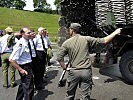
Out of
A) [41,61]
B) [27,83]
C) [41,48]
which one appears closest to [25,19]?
[41,48]

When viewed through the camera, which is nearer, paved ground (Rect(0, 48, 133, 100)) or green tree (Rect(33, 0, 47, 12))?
paved ground (Rect(0, 48, 133, 100))

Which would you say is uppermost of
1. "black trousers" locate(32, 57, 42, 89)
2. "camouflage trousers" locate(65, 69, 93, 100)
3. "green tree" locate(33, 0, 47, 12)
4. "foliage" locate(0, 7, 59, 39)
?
"green tree" locate(33, 0, 47, 12)

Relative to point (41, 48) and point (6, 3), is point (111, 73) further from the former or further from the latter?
point (6, 3)

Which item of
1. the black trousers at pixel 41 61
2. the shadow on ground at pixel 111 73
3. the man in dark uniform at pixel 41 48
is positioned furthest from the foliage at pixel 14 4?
the black trousers at pixel 41 61

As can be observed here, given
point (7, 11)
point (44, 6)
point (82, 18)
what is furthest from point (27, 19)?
point (82, 18)

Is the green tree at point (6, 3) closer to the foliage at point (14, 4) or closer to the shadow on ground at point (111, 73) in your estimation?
the foliage at point (14, 4)

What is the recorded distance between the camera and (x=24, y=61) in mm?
6691

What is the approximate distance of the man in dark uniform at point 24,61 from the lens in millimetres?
6496

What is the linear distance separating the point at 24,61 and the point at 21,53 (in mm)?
178

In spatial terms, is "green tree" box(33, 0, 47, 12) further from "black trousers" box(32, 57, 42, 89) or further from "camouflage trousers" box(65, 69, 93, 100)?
"camouflage trousers" box(65, 69, 93, 100)

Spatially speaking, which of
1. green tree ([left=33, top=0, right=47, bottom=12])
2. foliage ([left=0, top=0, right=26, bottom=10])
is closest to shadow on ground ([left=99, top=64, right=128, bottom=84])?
green tree ([left=33, top=0, right=47, bottom=12])

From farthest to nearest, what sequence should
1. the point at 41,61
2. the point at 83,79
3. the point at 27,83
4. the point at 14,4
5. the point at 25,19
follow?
the point at 14,4
the point at 25,19
the point at 41,61
the point at 27,83
the point at 83,79

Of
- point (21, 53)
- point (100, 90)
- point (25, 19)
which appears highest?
point (21, 53)

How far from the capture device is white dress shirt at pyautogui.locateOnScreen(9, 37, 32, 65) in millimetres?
6520
